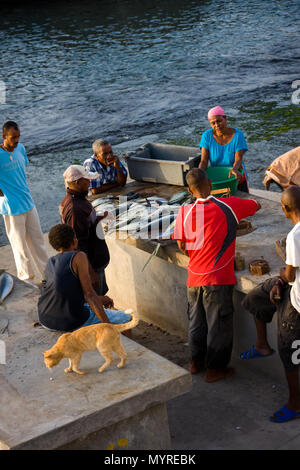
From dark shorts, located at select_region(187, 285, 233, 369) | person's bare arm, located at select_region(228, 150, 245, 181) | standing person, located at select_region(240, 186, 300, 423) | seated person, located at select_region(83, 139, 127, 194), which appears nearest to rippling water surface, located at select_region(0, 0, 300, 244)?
seated person, located at select_region(83, 139, 127, 194)

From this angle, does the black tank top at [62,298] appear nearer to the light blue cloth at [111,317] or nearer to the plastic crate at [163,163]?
A: the light blue cloth at [111,317]

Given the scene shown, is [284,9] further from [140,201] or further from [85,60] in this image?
[140,201]

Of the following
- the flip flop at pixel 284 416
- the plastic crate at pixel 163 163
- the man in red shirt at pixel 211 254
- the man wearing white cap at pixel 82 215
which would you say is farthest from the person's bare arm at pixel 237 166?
the flip flop at pixel 284 416

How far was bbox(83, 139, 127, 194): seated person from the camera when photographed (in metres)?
6.37

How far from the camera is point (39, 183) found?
11.5 meters

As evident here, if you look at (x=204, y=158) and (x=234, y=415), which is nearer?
(x=234, y=415)

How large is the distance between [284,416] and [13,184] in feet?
11.6

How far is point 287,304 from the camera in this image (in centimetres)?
430

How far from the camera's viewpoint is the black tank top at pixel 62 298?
4.41 metres

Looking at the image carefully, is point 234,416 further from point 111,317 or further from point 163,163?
point 163,163

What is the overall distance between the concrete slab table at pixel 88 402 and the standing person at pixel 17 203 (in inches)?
90.3
